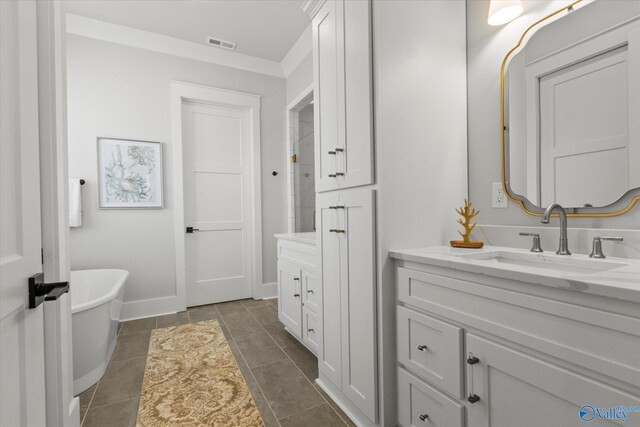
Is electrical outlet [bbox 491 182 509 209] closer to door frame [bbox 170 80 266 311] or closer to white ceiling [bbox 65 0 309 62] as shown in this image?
white ceiling [bbox 65 0 309 62]

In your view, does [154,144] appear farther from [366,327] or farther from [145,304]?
[366,327]

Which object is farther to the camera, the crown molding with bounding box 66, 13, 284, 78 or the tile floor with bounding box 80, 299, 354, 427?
the crown molding with bounding box 66, 13, 284, 78

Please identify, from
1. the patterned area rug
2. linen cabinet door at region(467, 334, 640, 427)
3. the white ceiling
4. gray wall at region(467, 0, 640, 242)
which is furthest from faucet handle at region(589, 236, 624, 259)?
the white ceiling

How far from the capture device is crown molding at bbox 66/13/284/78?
2.94m

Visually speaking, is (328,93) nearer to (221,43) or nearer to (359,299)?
(359,299)

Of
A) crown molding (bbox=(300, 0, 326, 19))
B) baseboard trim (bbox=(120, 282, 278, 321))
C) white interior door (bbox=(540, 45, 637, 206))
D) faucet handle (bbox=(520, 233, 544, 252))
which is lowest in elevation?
baseboard trim (bbox=(120, 282, 278, 321))

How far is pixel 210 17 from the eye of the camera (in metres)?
2.92

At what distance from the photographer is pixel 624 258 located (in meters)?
1.12

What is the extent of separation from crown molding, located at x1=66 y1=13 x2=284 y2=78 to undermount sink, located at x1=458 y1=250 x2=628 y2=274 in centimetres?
348

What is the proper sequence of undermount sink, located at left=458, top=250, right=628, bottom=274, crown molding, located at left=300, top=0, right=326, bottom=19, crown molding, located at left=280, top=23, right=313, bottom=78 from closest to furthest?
undermount sink, located at left=458, top=250, right=628, bottom=274 < crown molding, located at left=300, top=0, right=326, bottom=19 < crown molding, located at left=280, top=23, right=313, bottom=78

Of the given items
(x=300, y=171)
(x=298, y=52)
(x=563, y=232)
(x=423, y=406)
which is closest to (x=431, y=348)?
(x=423, y=406)

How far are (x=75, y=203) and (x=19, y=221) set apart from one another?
8.58 feet

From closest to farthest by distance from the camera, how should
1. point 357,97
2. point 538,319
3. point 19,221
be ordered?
point 19,221 → point 538,319 → point 357,97

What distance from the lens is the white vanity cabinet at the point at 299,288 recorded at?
2.17 m
